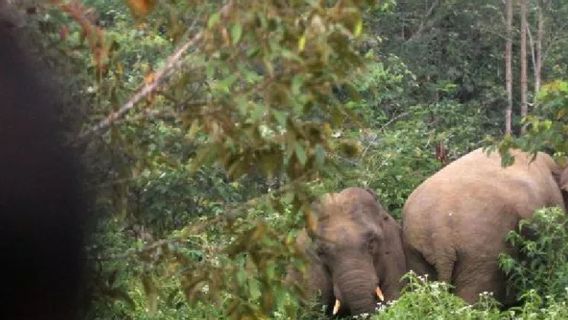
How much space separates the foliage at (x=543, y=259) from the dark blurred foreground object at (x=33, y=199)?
630 cm

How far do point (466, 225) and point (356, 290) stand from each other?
114 cm

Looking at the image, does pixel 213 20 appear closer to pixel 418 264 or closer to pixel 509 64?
pixel 418 264

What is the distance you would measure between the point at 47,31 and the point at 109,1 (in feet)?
16.4

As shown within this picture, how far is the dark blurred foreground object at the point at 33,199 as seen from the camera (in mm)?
1315

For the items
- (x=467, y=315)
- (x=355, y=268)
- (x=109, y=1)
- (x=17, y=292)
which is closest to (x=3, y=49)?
(x=17, y=292)

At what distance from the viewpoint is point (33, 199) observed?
1360 mm

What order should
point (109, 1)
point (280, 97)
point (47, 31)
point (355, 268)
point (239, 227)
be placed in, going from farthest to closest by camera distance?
point (355, 268)
point (109, 1)
point (239, 227)
point (47, 31)
point (280, 97)

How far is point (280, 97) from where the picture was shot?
2209 millimetres

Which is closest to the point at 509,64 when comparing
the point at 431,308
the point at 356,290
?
the point at 356,290

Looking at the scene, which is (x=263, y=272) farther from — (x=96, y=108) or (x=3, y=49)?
(x=3, y=49)

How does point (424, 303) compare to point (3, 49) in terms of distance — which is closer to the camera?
point (3, 49)

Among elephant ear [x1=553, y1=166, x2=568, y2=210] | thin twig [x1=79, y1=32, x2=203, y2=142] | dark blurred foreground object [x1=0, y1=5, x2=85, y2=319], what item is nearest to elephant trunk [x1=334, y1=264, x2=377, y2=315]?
elephant ear [x1=553, y1=166, x2=568, y2=210]

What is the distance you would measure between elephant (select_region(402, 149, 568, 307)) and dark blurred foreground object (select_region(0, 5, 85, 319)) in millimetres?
8076

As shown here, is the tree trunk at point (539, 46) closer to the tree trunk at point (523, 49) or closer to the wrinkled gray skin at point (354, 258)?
the tree trunk at point (523, 49)
